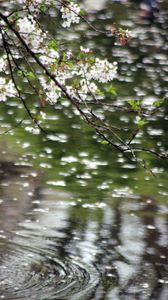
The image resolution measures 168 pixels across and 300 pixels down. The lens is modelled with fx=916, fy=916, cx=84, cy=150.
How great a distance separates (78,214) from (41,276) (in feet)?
10.3

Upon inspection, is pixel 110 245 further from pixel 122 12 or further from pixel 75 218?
pixel 122 12

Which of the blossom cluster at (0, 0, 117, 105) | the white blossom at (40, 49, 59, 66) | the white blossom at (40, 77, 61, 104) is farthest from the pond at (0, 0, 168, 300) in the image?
the white blossom at (40, 49, 59, 66)

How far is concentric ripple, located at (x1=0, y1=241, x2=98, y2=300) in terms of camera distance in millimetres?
10711

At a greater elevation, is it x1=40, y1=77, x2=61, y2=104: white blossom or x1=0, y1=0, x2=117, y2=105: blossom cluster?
x1=0, y1=0, x2=117, y2=105: blossom cluster

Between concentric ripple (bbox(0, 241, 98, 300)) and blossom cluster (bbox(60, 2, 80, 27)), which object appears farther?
concentric ripple (bbox(0, 241, 98, 300))

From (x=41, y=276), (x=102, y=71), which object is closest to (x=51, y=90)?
(x=102, y=71)

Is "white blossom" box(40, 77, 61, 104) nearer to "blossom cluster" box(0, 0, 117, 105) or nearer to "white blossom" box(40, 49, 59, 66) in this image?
"blossom cluster" box(0, 0, 117, 105)

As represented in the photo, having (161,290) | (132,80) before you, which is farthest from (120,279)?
(132,80)

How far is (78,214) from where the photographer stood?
1438cm

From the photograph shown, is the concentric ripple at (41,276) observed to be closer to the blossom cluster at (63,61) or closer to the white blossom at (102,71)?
the blossom cluster at (63,61)

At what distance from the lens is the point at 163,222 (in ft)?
46.6

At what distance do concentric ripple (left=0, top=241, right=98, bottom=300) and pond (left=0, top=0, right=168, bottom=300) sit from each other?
1 centimetres

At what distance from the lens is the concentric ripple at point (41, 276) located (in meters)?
10.7

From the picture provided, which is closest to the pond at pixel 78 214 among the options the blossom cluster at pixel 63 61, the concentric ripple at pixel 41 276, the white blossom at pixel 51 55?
the concentric ripple at pixel 41 276
